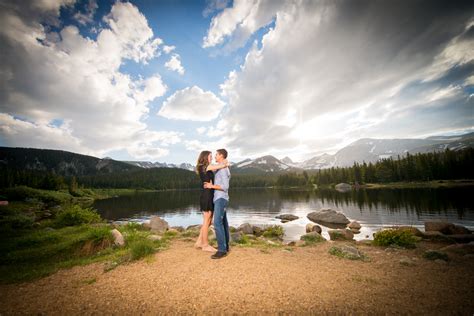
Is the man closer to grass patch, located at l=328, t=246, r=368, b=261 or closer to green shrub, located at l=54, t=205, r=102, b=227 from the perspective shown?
grass patch, located at l=328, t=246, r=368, b=261

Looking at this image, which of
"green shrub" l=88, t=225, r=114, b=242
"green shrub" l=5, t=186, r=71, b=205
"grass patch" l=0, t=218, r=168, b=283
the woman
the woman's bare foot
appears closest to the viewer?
"grass patch" l=0, t=218, r=168, b=283

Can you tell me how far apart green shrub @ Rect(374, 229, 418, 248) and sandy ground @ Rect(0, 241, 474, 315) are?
10.9 feet

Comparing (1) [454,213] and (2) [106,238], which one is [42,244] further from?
(1) [454,213]

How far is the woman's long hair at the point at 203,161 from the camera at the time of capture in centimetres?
875

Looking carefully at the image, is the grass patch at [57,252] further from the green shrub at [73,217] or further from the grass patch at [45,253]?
the green shrub at [73,217]

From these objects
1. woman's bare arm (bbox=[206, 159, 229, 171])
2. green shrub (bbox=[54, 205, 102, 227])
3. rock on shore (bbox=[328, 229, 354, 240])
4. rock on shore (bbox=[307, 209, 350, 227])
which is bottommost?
rock on shore (bbox=[307, 209, 350, 227])

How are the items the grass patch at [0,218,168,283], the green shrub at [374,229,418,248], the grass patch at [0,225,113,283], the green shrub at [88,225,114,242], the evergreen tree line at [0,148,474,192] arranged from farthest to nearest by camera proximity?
the evergreen tree line at [0,148,474,192] → the green shrub at [374,229,418,248] → the green shrub at [88,225,114,242] → the grass patch at [0,218,168,283] → the grass patch at [0,225,113,283]

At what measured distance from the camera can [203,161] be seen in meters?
8.88

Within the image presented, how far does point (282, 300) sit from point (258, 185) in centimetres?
18610

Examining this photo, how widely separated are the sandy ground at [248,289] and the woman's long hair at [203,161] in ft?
12.1

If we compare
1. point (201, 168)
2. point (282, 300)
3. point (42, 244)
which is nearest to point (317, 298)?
point (282, 300)

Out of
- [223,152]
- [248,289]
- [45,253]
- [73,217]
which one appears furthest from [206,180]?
[73,217]

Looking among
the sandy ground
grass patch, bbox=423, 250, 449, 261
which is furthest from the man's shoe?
grass patch, bbox=423, 250, 449, 261

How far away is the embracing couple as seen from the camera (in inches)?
324
